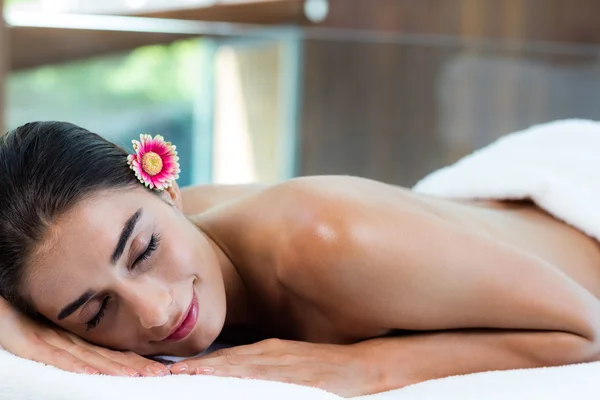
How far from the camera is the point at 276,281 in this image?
1.31 metres

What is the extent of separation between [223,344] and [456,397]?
467 millimetres

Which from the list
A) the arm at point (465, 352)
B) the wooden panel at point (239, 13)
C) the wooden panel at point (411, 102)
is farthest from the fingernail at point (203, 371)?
the wooden panel at point (239, 13)

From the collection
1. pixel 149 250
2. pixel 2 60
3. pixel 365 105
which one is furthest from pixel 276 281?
pixel 365 105

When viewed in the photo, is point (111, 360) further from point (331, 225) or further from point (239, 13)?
point (239, 13)

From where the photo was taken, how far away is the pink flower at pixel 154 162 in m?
1.24

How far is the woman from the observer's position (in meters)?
1.13

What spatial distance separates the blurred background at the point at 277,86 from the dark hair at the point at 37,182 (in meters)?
1.46

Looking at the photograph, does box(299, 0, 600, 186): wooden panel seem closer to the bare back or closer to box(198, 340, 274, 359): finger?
the bare back

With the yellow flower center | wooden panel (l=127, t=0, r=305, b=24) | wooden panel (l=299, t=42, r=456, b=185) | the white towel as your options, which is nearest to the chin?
the yellow flower center

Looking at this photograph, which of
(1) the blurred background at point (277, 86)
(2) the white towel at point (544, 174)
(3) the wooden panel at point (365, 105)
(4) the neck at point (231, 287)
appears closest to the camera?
(4) the neck at point (231, 287)

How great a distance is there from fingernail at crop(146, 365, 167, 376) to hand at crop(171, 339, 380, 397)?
15 millimetres

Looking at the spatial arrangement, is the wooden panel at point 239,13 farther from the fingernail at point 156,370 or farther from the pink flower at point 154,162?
→ the fingernail at point 156,370

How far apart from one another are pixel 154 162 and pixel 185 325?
0.78 feet

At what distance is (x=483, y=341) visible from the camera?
1.26 metres
